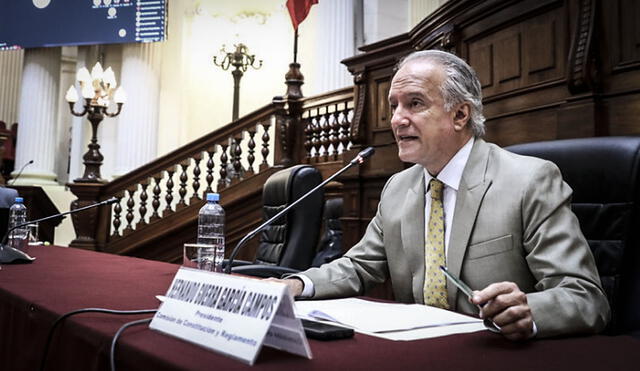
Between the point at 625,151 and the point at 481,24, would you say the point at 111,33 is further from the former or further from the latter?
the point at 625,151

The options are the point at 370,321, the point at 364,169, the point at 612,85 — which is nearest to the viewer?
the point at 370,321

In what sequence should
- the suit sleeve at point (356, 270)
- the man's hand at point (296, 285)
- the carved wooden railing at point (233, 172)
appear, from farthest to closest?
the carved wooden railing at point (233, 172)
the suit sleeve at point (356, 270)
the man's hand at point (296, 285)

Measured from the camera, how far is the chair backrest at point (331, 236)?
375 cm

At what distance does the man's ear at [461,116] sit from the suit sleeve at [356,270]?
311 millimetres

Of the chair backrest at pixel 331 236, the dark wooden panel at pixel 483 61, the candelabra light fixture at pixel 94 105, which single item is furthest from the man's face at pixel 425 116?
the candelabra light fixture at pixel 94 105

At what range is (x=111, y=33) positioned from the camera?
321 inches

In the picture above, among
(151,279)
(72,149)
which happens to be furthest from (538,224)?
(72,149)

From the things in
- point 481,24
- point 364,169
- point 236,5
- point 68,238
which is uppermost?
point 236,5

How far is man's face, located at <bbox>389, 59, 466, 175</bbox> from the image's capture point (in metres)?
1.50

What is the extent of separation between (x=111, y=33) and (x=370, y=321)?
8011 millimetres

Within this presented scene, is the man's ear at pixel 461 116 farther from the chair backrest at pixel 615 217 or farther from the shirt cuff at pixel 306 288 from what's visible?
the shirt cuff at pixel 306 288

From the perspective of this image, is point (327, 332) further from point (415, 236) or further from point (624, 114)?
point (624, 114)

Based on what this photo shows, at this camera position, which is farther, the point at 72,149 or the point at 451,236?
the point at 72,149

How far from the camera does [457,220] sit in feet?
4.59
